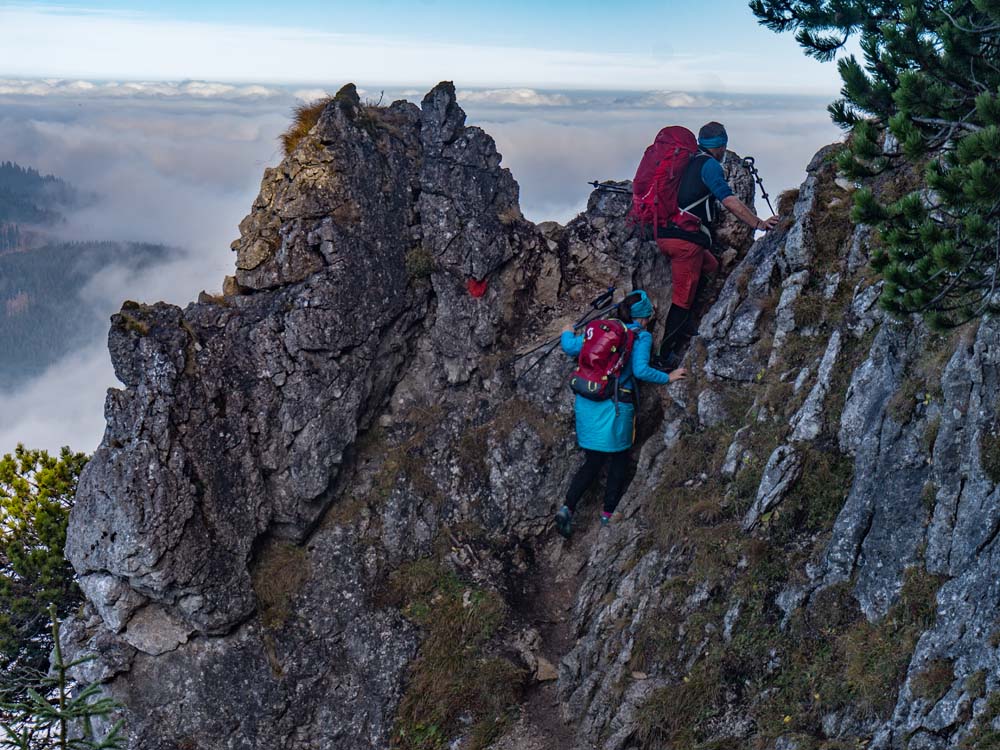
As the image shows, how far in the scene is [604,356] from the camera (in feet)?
50.3

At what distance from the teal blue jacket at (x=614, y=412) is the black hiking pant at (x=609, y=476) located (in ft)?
0.82

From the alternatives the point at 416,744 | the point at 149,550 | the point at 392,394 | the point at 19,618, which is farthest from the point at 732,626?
the point at 19,618

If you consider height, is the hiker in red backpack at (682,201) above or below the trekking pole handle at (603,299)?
above

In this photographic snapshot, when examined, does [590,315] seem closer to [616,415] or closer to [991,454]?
[616,415]

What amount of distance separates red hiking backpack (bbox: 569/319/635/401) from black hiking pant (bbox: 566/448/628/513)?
4.13 feet

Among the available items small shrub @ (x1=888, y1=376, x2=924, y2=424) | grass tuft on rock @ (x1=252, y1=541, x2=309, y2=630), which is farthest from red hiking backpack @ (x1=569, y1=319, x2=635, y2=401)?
grass tuft on rock @ (x1=252, y1=541, x2=309, y2=630)

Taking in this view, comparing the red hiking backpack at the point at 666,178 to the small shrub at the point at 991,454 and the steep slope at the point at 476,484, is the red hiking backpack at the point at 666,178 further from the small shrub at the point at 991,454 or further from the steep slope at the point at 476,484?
the small shrub at the point at 991,454

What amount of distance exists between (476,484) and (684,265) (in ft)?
21.2

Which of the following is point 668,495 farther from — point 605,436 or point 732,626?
point 732,626

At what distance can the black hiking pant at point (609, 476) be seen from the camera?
1602cm

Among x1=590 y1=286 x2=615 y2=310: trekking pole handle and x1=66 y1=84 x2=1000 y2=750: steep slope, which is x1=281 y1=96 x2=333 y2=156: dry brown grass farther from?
x1=590 y1=286 x2=615 y2=310: trekking pole handle

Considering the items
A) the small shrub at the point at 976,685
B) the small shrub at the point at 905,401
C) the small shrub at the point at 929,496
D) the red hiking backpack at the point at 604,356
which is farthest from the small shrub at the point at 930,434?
the red hiking backpack at the point at 604,356

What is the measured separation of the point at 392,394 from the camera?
1858cm

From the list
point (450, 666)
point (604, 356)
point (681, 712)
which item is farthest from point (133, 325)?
point (681, 712)
